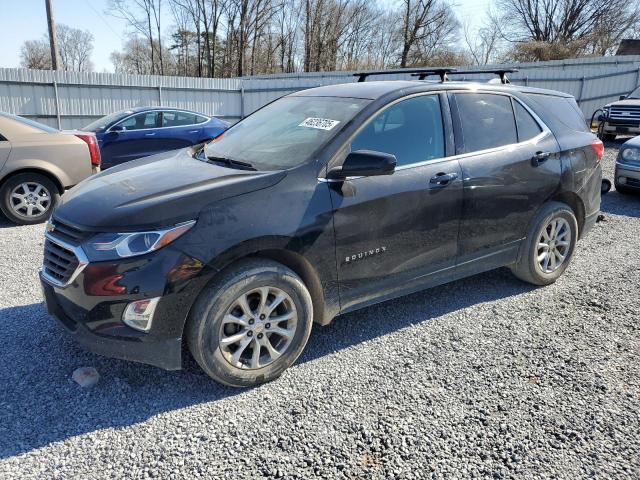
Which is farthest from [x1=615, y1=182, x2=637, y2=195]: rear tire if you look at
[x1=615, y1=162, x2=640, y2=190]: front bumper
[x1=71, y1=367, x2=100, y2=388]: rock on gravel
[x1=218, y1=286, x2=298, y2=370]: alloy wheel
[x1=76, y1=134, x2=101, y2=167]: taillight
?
[x1=71, y1=367, x2=100, y2=388]: rock on gravel

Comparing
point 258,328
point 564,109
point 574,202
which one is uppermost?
point 564,109

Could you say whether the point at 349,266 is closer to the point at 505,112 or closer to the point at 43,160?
the point at 505,112

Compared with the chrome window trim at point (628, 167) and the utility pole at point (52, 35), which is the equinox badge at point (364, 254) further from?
the utility pole at point (52, 35)

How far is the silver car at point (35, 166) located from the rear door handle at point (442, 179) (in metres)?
5.28

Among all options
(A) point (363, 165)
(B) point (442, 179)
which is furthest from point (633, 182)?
(A) point (363, 165)

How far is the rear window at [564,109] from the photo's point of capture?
457 cm

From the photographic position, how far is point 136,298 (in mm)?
2631

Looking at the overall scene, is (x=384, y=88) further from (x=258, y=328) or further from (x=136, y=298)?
(x=136, y=298)

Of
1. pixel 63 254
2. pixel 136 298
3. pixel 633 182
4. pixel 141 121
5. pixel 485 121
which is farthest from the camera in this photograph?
pixel 141 121

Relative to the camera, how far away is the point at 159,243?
2654 mm

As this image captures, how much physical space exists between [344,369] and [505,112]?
2.57 metres

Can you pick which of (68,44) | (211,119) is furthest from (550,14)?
(68,44)

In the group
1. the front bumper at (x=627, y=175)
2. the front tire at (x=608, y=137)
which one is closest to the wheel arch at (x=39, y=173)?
the front bumper at (x=627, y=175)

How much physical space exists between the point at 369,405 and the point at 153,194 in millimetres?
1738
